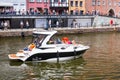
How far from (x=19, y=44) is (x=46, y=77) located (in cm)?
2208

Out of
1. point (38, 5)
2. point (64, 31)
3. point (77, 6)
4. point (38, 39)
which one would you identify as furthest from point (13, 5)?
point (38, 39)

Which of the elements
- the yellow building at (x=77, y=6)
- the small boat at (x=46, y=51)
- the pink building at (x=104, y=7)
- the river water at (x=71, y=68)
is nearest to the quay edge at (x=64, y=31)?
the yellow building at (x=77, y=6)

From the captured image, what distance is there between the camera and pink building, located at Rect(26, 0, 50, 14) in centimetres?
9306

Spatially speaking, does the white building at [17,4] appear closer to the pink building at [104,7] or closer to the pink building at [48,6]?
the pink building at [48,6]

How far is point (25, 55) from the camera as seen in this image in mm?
41625

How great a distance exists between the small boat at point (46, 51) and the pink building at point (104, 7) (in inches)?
2279

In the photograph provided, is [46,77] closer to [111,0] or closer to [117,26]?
[117,26]

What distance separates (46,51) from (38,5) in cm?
5295

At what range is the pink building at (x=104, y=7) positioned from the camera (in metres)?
102

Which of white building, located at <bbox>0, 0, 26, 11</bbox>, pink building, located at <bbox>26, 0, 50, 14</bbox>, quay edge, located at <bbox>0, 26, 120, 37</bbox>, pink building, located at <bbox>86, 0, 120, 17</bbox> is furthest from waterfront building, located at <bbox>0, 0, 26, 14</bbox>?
pink building, located at <bbox>86, 0, 120, 17</bbox>

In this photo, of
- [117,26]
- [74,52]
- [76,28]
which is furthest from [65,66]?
[117,26]

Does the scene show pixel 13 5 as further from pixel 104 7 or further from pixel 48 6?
pixel 104 7

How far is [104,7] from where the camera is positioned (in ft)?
346

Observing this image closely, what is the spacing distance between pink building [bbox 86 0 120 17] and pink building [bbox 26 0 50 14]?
11064 millimetres
